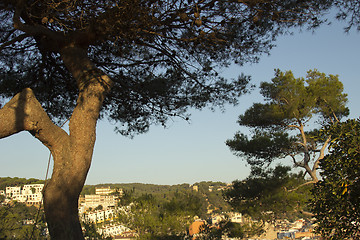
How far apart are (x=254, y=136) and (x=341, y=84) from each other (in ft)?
13.8

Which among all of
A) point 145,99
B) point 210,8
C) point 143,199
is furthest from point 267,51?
point 143,199

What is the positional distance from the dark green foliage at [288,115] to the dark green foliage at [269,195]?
496mm

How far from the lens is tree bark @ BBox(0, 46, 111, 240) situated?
2.38 meters

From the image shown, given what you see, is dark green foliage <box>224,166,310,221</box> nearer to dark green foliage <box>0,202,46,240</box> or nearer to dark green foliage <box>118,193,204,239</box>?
dark green foliage <box>118,193,204,239</box>

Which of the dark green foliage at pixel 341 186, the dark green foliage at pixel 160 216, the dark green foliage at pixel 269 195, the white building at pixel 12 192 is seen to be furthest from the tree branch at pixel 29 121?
the dark green foliage at pixel 269 195

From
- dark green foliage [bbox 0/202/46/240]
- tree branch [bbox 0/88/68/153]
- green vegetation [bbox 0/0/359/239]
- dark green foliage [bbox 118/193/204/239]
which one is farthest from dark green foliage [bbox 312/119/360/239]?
dark green foliage [bbox 118/193/204/239]

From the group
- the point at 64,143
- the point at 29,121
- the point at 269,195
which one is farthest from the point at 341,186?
the point at 269,195

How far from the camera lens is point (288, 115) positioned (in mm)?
11117

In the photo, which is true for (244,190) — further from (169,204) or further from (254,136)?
(169,204)

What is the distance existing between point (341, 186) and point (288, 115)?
28.4ft

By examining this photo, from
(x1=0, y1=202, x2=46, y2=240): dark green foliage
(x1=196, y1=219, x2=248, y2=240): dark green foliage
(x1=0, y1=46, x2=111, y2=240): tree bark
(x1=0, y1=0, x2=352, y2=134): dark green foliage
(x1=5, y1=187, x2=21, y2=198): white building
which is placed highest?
(x1=0, y1=0, x2=352, y2=134): dark green foliage

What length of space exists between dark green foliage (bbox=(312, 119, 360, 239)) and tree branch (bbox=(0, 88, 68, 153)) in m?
2.60

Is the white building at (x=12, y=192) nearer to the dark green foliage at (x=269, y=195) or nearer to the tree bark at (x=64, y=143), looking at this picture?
the tree bark at (x=64, y=143)

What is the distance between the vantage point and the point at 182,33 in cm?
362
